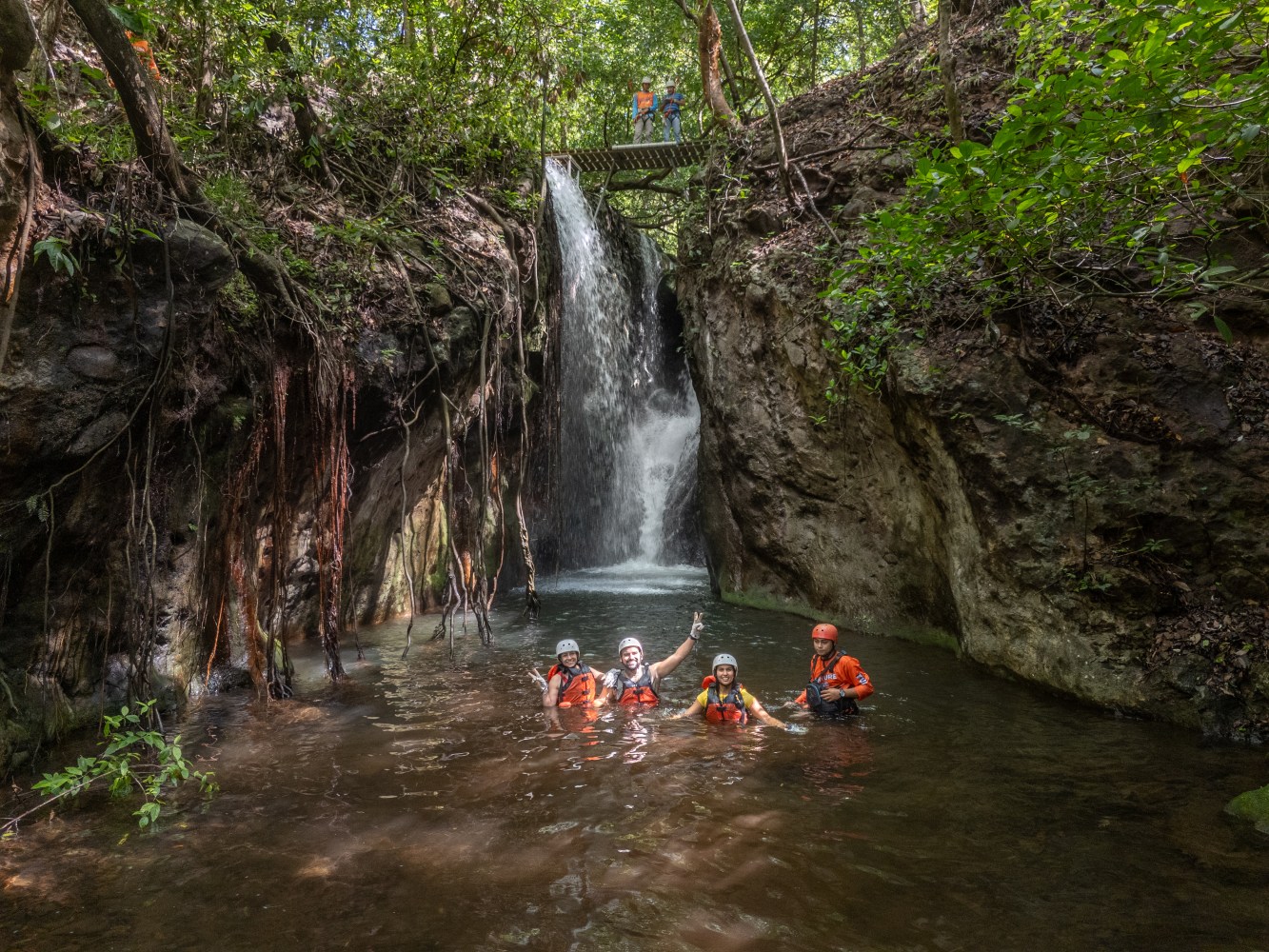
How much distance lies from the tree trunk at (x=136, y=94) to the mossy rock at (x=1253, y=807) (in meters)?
6.82

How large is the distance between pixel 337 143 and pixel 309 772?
676cm

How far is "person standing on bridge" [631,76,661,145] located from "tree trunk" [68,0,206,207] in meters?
10.8

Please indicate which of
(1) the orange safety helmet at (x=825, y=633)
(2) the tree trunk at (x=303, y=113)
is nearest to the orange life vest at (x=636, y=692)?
(1) the orange safety helmet at (x=825, y=633)

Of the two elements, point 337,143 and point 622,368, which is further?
point 622,368

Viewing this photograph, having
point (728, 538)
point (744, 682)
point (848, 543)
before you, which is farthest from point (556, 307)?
point (744, 682)

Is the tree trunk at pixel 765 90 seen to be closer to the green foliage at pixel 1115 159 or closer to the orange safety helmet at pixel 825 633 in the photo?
the green foliage at pixel 1115 159

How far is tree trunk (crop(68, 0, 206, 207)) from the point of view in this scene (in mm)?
3875

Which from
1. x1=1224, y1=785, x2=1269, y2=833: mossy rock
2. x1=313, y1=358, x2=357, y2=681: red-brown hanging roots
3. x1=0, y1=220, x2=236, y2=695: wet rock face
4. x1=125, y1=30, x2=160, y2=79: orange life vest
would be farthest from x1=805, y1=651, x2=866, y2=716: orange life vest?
x1=125, y1=30, x2=160, y2=79: orange life vest

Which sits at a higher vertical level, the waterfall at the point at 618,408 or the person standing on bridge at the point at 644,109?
the person standing on bridge at the point at 644,109

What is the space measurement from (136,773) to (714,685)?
3.86 m

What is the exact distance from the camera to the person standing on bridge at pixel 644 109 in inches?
557

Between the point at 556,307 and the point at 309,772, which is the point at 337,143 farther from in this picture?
the point at 309,772

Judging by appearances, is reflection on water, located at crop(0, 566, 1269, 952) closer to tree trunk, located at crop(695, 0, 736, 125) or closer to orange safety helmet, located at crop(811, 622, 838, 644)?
orange safety helmet, located at crop(811, 622, 838, 644)

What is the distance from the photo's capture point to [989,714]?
18.2 feet
